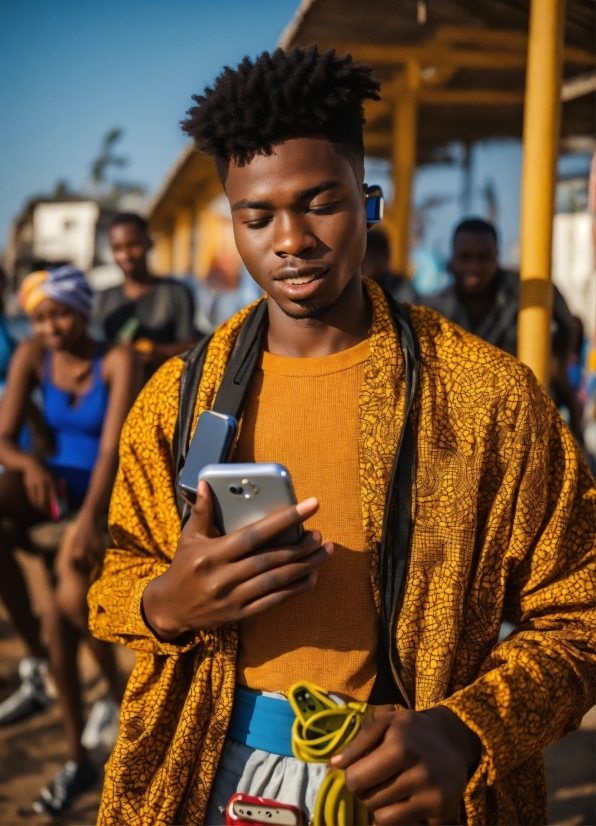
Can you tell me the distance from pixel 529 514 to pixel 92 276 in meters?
21.6

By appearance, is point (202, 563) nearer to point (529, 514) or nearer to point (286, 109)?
point (529, 514)

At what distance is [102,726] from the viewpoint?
429 cm

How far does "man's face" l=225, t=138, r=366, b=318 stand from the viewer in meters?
1.53

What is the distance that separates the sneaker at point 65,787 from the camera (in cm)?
372

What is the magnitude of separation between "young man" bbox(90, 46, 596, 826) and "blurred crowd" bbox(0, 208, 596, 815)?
1.94 meters

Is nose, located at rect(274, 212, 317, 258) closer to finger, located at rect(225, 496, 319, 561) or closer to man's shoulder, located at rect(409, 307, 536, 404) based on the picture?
man's shoulder, located at rect(409, 307, 536, 404)

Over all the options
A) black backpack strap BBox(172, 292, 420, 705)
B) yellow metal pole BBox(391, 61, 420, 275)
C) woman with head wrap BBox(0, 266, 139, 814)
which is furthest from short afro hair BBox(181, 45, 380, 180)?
yellow metal pole BBox(391, 61, 420, 275)

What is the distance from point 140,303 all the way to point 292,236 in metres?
4.54

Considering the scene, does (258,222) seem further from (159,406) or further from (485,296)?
(485,296)

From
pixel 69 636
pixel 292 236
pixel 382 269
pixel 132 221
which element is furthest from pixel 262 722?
pixel 132 221

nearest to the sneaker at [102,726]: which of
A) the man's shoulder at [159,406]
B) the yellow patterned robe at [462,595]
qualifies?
the yellow patterned robe at [462,595]

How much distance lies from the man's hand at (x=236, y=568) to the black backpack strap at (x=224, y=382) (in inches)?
7.8

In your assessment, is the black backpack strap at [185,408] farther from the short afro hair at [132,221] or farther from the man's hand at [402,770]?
the short afro hair at [132,221]

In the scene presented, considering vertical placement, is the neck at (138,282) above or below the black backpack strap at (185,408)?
above
